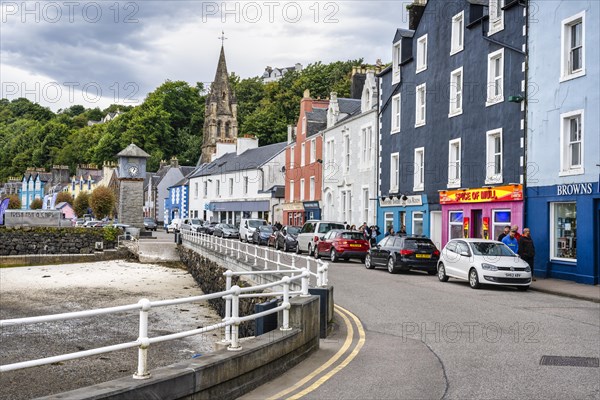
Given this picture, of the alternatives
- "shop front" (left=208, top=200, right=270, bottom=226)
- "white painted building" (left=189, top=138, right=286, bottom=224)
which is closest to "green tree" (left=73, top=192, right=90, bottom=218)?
"white painted building" (left=189, top=138, right=286, bottom=224)

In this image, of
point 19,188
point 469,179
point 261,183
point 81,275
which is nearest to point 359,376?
point 469,179

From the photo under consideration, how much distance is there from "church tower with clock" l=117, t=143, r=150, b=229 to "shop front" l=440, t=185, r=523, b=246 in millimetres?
23986

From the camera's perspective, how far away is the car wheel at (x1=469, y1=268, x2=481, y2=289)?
19.8 meters

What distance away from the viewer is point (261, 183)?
6431 cm

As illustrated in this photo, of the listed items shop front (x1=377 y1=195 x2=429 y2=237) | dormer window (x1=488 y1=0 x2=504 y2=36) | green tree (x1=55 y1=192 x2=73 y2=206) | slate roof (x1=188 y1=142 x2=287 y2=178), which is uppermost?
dormer window (x1=488 y1=0 x2=504 y2=36)

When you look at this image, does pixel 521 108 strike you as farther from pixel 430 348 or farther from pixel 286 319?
pixel 286 319

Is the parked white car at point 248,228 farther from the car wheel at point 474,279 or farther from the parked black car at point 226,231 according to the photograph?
the car wheel at point 474,279

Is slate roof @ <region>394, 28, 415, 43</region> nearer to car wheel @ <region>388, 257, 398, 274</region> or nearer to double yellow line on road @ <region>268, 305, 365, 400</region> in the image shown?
car wheel @ <region>388, 257, 398, 274</region>

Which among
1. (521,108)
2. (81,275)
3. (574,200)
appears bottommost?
(81,275)

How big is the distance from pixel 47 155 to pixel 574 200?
125 metres

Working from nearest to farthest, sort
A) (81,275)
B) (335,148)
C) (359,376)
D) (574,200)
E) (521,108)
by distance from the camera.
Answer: (359,376) → (574,200) → (521,108) → (81,275) → (335,148)

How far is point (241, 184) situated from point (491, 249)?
50.3 metres

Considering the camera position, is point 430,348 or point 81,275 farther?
point 81,275

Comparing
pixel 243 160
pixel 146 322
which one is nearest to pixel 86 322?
pixel 146 322
